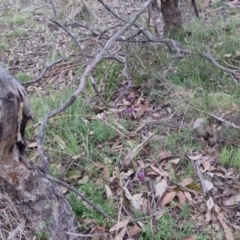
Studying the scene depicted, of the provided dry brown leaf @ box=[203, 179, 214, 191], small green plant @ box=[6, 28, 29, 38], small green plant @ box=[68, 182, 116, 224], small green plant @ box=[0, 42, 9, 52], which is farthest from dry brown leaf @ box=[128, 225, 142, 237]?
small green plant @ box=[6, 28, 29, 38]

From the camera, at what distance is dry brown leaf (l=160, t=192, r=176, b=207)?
7.90ft

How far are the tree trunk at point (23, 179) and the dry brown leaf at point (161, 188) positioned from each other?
0.49 meters

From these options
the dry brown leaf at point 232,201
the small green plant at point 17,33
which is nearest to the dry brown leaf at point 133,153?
the dry brown leaf at point 232,201

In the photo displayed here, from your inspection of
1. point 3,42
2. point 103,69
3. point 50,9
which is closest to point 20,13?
point 50,9

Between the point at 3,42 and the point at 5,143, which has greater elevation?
the point at 5,143

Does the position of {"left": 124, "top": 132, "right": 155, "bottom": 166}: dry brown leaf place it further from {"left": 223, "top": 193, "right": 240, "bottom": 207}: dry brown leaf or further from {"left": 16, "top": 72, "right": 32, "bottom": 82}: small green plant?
{"left": 16, "top": 72, "right": 32, "bottom": 82}: small green plant

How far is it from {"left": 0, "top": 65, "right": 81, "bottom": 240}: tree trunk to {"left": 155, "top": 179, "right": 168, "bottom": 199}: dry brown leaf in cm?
49

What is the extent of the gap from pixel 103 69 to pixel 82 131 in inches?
31.2

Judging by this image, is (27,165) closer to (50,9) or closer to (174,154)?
(174,154)

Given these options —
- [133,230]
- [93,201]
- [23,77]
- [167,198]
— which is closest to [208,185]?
[167,198]

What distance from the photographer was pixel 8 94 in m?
1.67

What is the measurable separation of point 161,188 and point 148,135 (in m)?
0.46

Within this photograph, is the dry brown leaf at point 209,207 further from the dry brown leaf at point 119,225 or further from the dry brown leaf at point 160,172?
the dry brown leaf at point 119,225

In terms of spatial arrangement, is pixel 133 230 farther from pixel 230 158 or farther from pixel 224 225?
pixel 230 158
